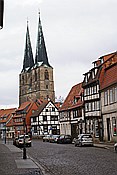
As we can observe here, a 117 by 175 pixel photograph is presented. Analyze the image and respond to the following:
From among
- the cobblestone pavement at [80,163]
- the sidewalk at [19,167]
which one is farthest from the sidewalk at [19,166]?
the cobblestone pavement at [80,163]

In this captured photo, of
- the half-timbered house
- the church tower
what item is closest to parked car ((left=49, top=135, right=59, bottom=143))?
the half-timbered house

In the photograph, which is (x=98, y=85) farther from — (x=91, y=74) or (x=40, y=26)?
(x=40, y=26)

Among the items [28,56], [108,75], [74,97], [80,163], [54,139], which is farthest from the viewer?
[28,56]

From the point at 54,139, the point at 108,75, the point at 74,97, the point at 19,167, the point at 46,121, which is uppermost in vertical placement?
the point at 108,75

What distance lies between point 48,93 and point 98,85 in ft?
298

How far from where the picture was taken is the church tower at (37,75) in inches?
5497

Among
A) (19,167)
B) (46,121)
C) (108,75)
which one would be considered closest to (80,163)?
(19,167)

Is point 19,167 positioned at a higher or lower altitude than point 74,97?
lower

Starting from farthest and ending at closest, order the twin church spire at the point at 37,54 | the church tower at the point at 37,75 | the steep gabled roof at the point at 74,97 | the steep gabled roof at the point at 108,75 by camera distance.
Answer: the church tower at the point at 37,75
the twin church spire at the point at 37,54
the steep gabled roof at the point at 74,97
the steep gabled roof at the point at 108,75

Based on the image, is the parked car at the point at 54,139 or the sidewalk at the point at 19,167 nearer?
the sidewalk at the point at 19,167

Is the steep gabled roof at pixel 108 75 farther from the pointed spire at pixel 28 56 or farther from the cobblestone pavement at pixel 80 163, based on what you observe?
the pointed spire at pixel 28 56

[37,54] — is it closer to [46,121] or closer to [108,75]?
[46,121]

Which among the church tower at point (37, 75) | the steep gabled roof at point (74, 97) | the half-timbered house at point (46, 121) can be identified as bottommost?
the half-timbered house at point (46, 121)

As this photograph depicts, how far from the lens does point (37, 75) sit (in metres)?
145
